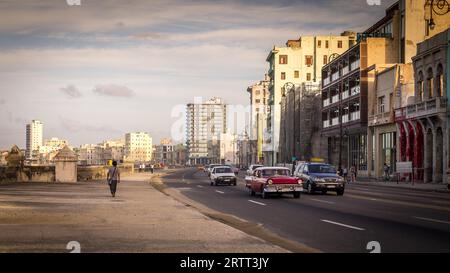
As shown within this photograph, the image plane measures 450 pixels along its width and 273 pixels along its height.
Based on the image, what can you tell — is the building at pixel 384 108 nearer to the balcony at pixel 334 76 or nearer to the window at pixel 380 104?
the window at pixel 380 104

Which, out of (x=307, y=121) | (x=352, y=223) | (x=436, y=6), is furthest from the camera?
(x=307, y=121)

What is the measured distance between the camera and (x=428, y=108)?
54.0 meters

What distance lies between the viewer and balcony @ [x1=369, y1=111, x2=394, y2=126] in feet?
215

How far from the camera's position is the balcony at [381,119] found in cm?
6562

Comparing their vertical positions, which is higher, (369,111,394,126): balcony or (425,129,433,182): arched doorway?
(369,111,394,126): balcony

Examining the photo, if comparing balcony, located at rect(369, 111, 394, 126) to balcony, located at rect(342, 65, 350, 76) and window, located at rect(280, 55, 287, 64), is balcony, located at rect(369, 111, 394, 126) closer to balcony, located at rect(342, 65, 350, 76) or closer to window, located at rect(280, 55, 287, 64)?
balcony, located at rect(342, 65, 350, 76)

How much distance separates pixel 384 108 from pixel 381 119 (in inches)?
101

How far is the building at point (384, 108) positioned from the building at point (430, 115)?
422 centimetres

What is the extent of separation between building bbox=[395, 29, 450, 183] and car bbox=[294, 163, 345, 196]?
18.8 meters

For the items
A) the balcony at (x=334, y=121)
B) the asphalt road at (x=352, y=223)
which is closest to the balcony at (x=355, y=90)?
the balcony at (x=334, y=121)

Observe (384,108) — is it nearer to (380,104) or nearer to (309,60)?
(380,104)

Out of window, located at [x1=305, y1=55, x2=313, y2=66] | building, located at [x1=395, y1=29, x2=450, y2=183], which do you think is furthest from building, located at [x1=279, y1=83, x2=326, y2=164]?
building, located at [x1=395, y1=29, x2=450, y2=183]

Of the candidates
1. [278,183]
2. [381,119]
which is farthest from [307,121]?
[278,183]
